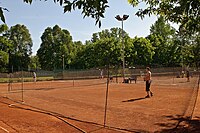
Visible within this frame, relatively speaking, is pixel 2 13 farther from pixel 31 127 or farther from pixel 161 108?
pixel 161 108

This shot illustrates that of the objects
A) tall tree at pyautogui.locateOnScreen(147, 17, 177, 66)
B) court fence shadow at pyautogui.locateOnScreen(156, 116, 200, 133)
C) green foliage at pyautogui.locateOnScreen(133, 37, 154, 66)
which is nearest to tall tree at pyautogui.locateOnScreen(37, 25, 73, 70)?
green foliage at pyautogui.locateOnScreen(133, 37, 154, 66)

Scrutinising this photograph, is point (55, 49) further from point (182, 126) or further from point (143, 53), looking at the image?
point (182, 126)

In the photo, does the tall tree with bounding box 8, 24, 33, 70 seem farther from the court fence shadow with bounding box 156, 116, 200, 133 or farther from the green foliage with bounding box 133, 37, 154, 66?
the court fence shadow with bounding box 156, 116, 200, 133

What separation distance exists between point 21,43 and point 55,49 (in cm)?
1052

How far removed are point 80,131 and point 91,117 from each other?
2.20 meters

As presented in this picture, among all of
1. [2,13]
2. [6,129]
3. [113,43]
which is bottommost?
[6,129]

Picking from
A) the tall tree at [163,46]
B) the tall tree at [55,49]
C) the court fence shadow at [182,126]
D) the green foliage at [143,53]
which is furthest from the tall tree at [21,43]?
the court fence shadow at [182,126]

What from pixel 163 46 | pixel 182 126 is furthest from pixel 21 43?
pixel 182 126

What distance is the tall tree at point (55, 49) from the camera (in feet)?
278

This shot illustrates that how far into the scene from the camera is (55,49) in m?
86.8

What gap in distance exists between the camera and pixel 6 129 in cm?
975

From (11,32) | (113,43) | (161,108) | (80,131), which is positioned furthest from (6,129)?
(11,32)

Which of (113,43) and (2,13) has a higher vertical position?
(113,43)

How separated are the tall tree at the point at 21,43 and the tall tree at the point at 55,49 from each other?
157 inches
